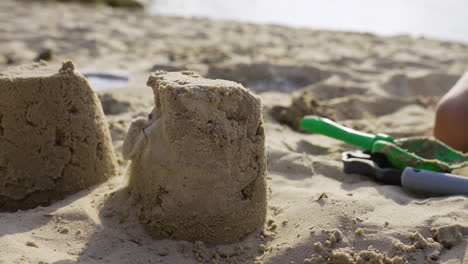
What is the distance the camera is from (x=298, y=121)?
3715mm

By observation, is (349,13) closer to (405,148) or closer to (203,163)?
(405,148)

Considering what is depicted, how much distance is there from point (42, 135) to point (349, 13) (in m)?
10.1

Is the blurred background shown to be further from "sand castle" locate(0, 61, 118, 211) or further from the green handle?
"sand castle" locate(0, 61, 118, 211)

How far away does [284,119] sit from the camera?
3760 millimetres

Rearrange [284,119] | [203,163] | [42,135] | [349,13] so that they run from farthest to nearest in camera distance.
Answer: [349,13]
[284,119]
[42,135]
[203,163]

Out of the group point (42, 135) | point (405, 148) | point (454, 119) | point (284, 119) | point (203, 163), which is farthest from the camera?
point (284, 119)

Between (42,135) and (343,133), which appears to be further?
(343,133)

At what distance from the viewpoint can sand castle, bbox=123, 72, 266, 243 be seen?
205 cm

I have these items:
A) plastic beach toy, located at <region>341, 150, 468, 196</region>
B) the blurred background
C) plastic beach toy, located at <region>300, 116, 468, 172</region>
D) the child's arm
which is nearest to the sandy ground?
plastic beach toy, located at <region>341, 150, 468, 196</region>

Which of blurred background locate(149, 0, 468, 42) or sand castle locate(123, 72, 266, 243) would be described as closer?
sand castle locate(123, 72, 266, 243)

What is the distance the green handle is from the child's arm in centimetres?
51

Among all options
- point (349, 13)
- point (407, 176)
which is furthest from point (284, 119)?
point (349, 13)

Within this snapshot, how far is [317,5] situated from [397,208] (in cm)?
1137

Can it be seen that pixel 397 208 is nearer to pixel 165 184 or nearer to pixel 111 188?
pixel 165 184
